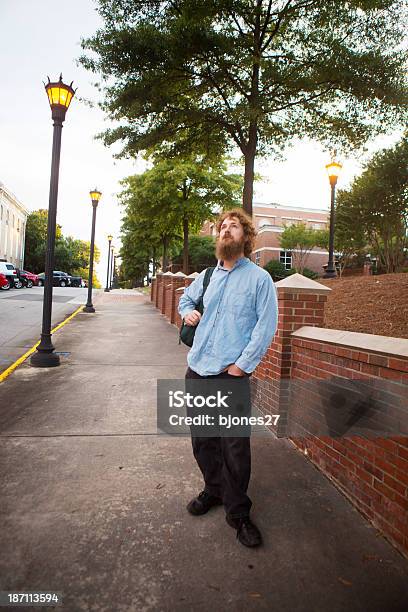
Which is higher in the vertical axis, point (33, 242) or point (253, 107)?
point (33, 242)

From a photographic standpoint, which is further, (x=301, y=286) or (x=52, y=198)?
(x=52, y=198)

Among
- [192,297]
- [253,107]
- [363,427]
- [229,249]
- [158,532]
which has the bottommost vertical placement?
[158,532]

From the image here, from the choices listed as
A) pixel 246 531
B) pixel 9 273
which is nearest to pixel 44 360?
pixel 246 531

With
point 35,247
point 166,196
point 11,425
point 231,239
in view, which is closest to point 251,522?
point 231,239

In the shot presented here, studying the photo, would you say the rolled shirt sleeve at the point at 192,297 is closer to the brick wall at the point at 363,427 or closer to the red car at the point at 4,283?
the brick wall at the point at 363,427

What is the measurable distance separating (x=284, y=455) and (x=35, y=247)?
76.3 meters

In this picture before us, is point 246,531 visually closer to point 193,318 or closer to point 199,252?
point 193,318

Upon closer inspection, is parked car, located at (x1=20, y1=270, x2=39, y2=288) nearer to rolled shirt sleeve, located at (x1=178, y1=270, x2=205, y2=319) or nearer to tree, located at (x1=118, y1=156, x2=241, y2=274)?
tree, located at (x1=118, y1=156, x2=241, y2=274)

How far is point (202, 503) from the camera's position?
270 centimetres

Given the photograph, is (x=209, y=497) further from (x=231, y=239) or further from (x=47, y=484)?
(x=231, y=239)

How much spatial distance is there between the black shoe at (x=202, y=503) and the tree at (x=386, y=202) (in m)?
18.9

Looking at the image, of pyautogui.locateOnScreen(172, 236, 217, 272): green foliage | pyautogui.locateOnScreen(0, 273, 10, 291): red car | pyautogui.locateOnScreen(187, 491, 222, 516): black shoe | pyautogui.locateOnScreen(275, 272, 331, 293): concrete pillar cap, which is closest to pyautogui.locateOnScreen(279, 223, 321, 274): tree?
pyautogui.locateOnScreen(172, 236, 217, 272): green foliage

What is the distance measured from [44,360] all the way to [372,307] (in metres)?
6.44

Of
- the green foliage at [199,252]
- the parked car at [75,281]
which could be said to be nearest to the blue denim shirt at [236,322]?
the green foliage at [199,252]
